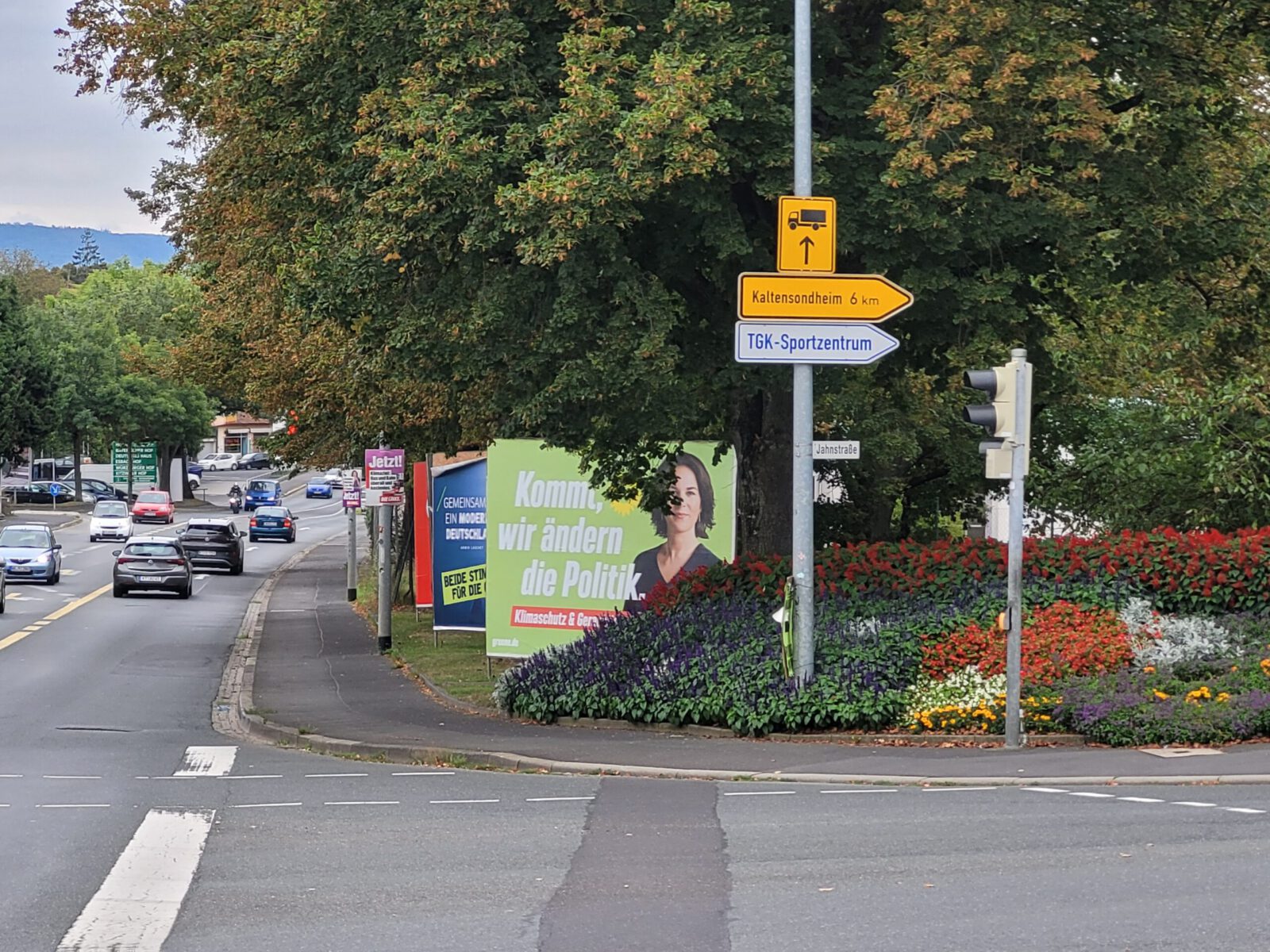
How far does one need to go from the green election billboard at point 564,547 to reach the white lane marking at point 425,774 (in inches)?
256

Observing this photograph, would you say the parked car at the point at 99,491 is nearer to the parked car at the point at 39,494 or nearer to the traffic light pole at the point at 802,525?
the parked car at the point at 39,494

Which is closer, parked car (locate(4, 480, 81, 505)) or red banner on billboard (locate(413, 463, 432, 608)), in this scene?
red banner on billboard (locate(413, 463, 432, 608))

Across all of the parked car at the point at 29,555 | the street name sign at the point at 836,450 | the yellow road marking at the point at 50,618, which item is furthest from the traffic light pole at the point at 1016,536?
the parked car at the point at 29,555

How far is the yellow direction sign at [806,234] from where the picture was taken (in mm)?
14523

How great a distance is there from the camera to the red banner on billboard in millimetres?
32250

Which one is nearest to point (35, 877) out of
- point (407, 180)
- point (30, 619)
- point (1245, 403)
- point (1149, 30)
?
point (407, 180)

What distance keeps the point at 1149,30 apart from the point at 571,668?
8.02 metres

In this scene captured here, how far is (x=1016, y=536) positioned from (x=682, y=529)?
276 inches

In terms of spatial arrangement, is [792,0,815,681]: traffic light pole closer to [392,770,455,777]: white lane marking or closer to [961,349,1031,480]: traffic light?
[961,349,1031,480]: traffic light

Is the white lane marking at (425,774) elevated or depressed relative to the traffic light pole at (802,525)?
depressed

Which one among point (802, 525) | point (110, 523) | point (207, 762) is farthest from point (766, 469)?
point (110, 523)

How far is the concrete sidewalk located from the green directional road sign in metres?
91.9

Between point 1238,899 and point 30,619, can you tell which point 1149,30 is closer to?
point 1238,899

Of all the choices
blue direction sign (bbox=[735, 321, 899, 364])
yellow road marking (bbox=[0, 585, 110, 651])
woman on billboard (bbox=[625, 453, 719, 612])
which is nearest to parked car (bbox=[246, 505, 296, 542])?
yellow road marking (bbox=[0, 585, 110, 651])
